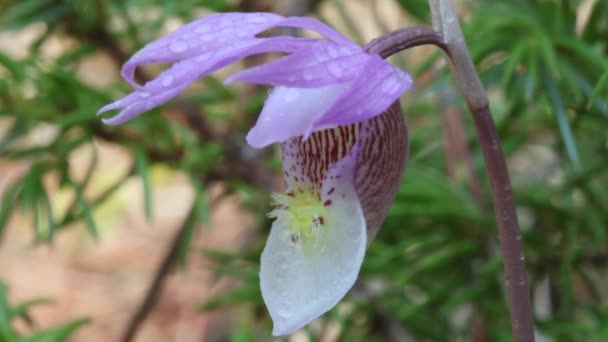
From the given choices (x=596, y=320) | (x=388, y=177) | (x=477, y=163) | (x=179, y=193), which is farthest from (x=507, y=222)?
(x=179, y=193)

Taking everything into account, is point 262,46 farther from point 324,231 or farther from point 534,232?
point 534,232

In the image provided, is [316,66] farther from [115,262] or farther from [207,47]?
[115,262]

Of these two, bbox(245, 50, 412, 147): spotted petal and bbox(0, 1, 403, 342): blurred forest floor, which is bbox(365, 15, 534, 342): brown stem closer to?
bbox(245, 50, 412, 147): spotted petal

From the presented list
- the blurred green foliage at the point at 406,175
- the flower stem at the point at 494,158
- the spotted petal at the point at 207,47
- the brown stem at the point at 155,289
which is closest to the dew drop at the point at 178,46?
the spotted petal at the point at 207,47

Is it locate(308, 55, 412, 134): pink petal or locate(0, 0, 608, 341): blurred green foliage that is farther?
locate(0, 0, 608, 341): blurred green foliage

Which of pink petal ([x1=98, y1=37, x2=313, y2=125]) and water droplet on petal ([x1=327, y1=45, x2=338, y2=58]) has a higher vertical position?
pink petal ([x1=98, y1=37, x2=313, y2=125])

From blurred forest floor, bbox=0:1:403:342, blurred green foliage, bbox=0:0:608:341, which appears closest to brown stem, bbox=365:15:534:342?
blurred green foliage, bbox=0:0:608:341

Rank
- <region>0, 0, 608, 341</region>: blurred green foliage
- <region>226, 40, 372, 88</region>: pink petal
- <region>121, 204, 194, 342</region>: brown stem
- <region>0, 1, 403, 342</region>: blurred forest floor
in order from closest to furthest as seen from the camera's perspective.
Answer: <region>226, 40, 372, 88</region>: pink petal
<region>0, 0, 608, 341</region>: blurred green foliage
<region>121, 204, 194, 342</region>: brown stem
<region>0, 1, 403, 342</region>: blurred forest floor

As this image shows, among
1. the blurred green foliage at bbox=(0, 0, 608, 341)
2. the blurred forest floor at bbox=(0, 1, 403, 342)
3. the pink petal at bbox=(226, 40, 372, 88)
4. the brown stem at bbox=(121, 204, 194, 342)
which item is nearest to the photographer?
the pink petal at bbox=(226, 40, 372, 88)
